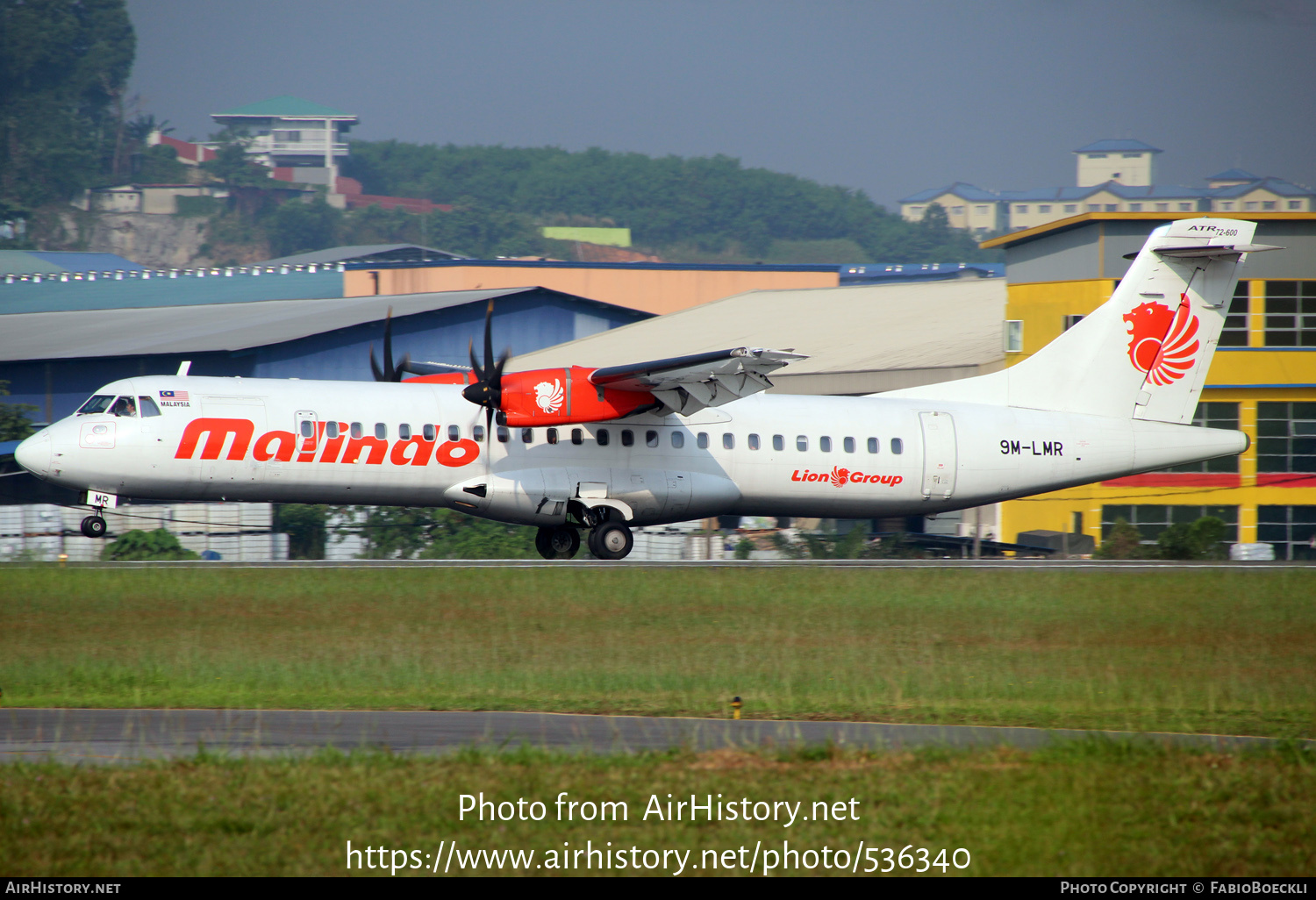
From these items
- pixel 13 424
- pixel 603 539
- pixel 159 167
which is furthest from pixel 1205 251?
pixel 159 167

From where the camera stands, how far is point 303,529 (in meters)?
34.3

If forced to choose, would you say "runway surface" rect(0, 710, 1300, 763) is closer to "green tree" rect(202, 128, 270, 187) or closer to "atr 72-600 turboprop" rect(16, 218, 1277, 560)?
"atr 72-600 turboprop" rect(16, 218, 1277, 560)

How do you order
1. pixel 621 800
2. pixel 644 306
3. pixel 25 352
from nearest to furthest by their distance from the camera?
pixel 621 800 → pixel 25 352 → pixel 644 306

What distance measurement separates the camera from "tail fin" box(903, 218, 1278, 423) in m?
26.5

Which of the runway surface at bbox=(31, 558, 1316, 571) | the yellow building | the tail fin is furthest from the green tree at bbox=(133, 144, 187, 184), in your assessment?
the tail fin

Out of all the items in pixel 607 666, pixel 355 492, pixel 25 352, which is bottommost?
pixel 607 666

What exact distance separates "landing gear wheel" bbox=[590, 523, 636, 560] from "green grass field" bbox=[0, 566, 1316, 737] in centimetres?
182

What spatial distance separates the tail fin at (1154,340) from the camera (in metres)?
26.5

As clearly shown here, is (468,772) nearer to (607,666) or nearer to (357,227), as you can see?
(607,666)

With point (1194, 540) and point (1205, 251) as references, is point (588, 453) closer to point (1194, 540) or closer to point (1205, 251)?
point (1205, 251)

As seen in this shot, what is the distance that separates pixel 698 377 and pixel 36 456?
11448mm
